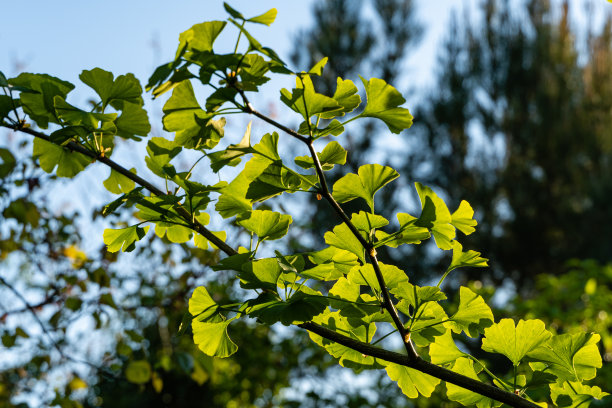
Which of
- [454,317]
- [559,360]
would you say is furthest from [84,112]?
[559,360]

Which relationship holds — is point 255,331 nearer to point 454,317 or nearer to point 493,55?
point 454,317

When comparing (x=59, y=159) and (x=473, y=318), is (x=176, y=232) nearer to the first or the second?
(x=59, y=159)

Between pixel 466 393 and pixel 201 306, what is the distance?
28 cm

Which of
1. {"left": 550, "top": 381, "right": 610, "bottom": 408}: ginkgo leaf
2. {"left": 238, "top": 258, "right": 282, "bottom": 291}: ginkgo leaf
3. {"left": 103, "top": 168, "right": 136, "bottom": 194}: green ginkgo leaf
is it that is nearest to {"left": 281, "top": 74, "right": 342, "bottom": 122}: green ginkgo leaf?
{"left": 238, "top": 258, "right": 282, "bottom": 291}: ginkgo leaf

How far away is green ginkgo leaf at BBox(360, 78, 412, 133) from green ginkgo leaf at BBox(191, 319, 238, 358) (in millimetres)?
253

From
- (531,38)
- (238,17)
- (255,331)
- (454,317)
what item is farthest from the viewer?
(531,38)

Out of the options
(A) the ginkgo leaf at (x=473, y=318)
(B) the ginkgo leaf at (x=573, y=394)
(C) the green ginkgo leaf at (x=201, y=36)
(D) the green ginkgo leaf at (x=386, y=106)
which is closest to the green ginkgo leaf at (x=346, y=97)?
(D) the green ginkgo leaf at (x=386, y=106)

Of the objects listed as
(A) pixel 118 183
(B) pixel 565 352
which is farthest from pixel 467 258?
(A) pixel 118 183

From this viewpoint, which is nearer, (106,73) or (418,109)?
(106,73)

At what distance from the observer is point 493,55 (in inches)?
373

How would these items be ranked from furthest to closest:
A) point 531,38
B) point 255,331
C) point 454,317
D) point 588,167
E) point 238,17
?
point 531,38, point 588,167, point 255,331, point 454,317, point 238,17

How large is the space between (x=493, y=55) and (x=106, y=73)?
9791 mm

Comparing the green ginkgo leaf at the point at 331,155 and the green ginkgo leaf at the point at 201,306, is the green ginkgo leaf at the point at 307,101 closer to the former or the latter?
the green ginkgo leaf at the point at 331,155

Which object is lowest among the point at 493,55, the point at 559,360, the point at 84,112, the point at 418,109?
the point at 559,360
